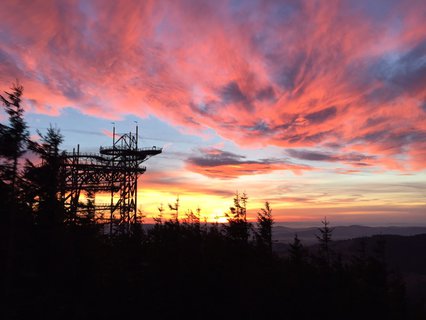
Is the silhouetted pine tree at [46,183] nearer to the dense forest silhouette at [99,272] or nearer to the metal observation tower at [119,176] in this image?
the dense forest silhouette at [99,272]

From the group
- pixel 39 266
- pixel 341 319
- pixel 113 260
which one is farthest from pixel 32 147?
pixel 341 319

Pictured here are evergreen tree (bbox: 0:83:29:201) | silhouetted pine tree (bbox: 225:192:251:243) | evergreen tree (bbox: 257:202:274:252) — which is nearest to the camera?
evergreen tree (bbox: 0:83:29:201)

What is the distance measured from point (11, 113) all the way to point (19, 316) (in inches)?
281

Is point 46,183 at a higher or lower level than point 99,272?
higher

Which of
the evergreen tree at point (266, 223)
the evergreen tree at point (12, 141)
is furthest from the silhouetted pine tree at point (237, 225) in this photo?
the evergreen tree at point (12, 141)

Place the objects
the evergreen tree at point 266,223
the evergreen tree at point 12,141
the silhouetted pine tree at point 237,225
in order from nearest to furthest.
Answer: the evergreen tree at point 12,141 → the silhouetted pine tree at point 237,225 → the evergreen tree at point 266,223

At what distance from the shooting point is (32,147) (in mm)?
15578

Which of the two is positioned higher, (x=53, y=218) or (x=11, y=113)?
(x=11, y=113)

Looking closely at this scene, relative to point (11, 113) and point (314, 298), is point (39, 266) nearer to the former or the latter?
point (11, 113)

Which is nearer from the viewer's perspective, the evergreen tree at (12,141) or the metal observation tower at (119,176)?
the evergreen tree at (12,141)

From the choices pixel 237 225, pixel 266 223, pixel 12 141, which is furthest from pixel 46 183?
pixel 266 223

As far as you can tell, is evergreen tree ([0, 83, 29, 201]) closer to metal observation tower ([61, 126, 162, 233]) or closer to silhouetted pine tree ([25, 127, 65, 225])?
silhouetted pine tree ([25, 127, 65, 225])

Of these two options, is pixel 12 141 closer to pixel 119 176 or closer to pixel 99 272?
pixel 99 272

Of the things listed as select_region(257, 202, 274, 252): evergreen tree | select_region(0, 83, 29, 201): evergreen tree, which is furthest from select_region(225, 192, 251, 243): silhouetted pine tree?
select_region(0, 83, 29, 201): evergreen tree
